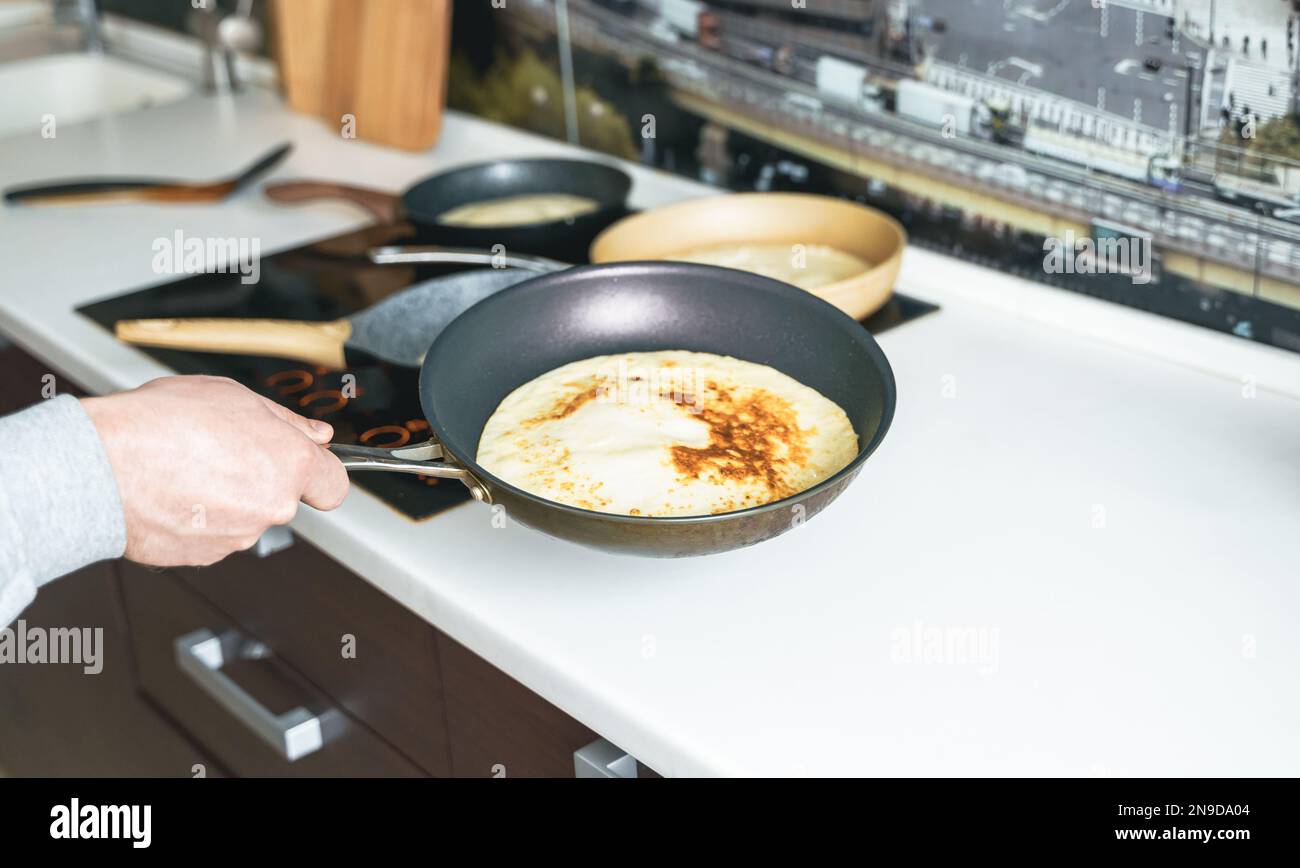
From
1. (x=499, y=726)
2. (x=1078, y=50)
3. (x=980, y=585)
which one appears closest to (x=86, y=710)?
(x=499, y=726)

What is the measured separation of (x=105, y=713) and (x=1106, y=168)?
1.34m

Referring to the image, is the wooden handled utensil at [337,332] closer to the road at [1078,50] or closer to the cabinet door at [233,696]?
the cabinet door at [233,696]

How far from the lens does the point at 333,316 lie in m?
1.31

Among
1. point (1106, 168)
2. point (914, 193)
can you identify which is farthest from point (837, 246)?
point (1106, 168)

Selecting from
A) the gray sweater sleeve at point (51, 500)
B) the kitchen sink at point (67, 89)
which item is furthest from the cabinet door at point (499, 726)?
the kitchen sink at point (67, 89)

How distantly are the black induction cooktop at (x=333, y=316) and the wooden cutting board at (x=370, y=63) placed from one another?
0.30 m

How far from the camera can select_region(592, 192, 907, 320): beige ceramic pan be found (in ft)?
4.16

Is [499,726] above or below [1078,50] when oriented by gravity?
below

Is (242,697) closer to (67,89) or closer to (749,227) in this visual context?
(749,227)

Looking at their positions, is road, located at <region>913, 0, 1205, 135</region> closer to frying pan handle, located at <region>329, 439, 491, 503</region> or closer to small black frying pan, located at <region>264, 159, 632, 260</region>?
small black frying pan, located at <region>264, 159, 632, 260</region>

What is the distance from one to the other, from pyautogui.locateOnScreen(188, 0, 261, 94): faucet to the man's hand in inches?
57.5

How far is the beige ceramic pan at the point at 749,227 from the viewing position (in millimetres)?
1268

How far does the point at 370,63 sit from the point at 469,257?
2.02 ft

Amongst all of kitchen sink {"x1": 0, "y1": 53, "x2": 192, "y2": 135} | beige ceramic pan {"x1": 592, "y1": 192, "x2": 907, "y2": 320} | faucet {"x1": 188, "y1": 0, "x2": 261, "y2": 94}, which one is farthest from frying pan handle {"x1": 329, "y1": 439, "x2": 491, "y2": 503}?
kitchen sink {"x1": 0, "y1": 53, "x2": 192, "y2": 135}
